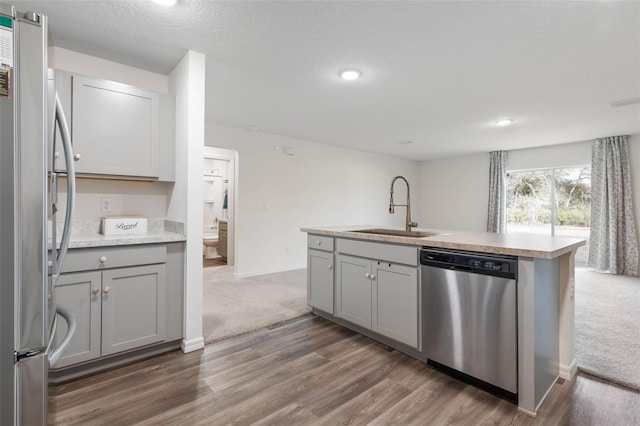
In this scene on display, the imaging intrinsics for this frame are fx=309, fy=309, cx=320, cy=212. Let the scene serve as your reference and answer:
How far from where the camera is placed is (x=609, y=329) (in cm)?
281

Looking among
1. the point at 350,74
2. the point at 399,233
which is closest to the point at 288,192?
the point at 350,74

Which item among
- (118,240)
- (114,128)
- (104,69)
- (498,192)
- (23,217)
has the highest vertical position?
(104,69)

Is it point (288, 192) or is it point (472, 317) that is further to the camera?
point (288, 192)

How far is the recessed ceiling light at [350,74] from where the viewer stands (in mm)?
2794

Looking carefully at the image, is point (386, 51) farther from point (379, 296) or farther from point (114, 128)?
point (114, 128)

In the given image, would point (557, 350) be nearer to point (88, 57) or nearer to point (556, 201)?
point (88, 57)

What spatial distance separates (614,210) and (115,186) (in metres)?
7.21

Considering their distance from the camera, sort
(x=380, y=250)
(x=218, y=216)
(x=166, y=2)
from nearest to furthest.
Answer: (x=166, y=2) < (x=380, y=250) < (x=218, y=216)

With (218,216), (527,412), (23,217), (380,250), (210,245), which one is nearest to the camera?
(23,217)

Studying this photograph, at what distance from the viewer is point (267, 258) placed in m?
5.20

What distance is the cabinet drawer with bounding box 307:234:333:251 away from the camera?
116 inches

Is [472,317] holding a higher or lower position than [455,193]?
lower

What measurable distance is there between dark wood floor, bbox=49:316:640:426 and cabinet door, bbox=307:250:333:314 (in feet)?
2.10

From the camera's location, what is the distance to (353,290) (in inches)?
106
